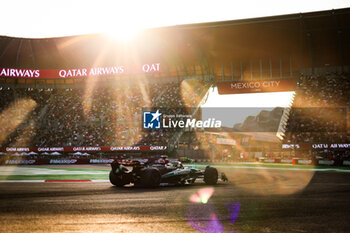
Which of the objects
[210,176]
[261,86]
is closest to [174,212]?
[210,176]

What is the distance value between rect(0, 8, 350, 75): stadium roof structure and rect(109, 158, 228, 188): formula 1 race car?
93.7ft

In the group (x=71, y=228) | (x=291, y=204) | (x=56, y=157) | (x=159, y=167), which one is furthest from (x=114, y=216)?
(x=56, y=157)

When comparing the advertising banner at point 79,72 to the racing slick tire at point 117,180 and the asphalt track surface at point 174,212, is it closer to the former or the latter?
the racing slick tire at point 117,180

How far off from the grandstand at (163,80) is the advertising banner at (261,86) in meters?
0.61

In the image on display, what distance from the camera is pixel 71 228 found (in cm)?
600

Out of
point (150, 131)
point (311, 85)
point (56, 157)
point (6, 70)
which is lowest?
point (56, 157)

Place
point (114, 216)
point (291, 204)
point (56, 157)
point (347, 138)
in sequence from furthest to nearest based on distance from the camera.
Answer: point (56, 157), point (347, 138), point (291, 204), point (114, 216)

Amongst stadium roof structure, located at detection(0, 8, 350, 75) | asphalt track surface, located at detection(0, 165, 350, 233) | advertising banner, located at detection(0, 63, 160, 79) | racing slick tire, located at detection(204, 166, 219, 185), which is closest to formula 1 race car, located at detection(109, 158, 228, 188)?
racing slick tire, located at detection(204, 166, 219, 185)

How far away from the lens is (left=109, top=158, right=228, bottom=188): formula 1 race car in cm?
1285

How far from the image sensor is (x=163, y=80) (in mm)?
51000

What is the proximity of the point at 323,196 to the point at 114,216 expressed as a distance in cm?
626

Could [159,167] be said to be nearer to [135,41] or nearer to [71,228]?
[71,228]

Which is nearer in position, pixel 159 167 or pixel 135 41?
pixel 159 167

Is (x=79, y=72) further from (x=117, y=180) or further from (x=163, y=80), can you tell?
(x=117, y=180)
